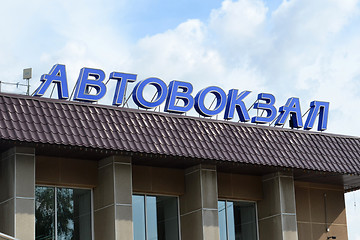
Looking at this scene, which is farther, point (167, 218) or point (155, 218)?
point (167, 218)

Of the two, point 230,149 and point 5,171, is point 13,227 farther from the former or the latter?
point 230,149

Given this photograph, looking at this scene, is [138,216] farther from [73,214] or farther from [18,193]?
[18,193]

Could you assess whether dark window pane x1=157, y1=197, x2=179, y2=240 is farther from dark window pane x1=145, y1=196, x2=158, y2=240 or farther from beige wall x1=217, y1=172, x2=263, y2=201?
beige wall x1=217, y1=172, x2=263, y2=201

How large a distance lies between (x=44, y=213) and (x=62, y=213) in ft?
2.19

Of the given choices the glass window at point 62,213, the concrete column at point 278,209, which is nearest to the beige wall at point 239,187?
the concrete column at point 278,209

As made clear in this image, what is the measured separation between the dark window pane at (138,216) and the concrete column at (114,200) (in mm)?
1680

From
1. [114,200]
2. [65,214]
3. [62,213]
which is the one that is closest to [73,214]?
[65,214]

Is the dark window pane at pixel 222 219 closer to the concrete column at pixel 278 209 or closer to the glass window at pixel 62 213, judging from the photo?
the concrete column at pixel 278 209

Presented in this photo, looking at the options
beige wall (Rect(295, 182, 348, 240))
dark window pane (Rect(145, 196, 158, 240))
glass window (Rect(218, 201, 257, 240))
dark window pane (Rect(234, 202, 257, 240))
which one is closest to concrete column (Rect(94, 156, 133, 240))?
dark window pane (Rect(145, 196, 158, 240))

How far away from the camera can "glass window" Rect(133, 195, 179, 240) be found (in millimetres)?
30105

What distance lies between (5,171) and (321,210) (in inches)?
547

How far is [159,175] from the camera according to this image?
30812mm

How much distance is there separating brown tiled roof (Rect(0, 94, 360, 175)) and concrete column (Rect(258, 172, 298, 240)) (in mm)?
1268

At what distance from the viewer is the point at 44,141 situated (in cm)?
2623
